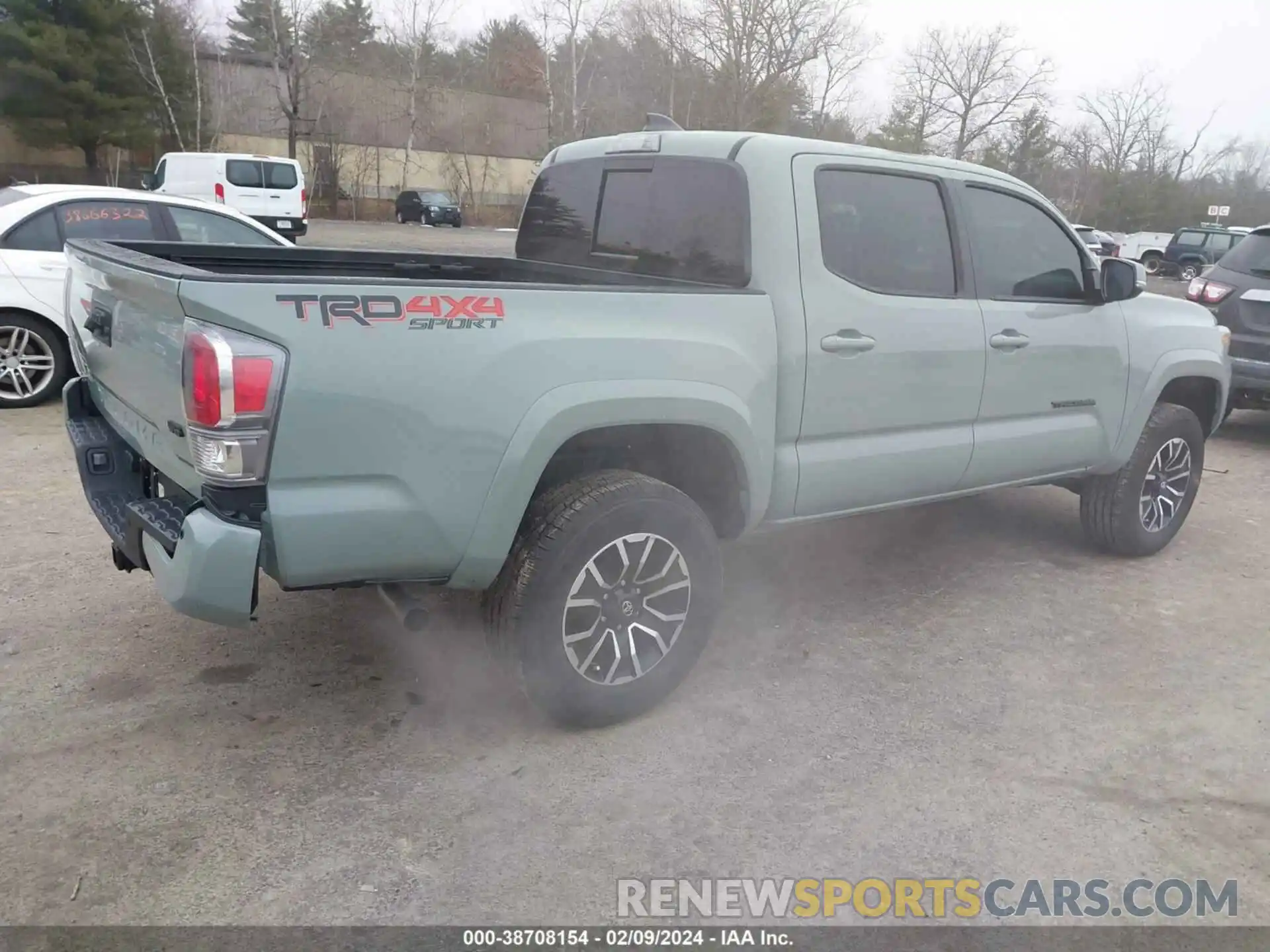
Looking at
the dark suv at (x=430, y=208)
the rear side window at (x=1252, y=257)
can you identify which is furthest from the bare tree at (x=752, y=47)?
the rear side window at (x=1252, y=257)

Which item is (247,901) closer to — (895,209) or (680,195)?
(680,195)

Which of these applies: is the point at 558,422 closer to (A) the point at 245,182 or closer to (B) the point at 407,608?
(B) the point at 407,608

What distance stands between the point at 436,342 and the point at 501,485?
1.51 ft

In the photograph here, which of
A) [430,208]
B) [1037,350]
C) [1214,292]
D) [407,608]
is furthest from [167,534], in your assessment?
[430,208]

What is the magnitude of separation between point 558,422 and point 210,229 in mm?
5802

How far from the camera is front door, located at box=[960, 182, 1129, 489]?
429 centimetres

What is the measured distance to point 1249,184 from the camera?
52781 millimetres

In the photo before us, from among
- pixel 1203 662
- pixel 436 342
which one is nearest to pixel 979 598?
pixel 1203 662

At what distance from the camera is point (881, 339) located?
379cm

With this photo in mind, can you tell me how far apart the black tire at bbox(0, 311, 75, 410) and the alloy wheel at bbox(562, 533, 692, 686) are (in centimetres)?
547

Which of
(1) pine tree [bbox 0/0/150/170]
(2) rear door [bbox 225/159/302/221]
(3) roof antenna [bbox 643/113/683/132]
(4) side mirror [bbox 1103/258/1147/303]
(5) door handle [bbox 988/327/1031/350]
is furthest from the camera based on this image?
(1) pine tree [bbox 0/0/150/170]

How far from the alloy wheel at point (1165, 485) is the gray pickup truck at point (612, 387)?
0.55 ft
